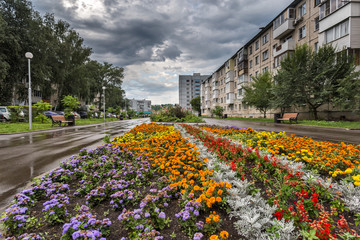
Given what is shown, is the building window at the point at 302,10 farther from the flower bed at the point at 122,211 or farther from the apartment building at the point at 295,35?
the flower bed at the point at 122,211

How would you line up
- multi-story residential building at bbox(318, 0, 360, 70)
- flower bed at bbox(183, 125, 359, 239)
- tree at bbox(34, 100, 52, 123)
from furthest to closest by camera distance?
tree at bbox(34, 100, 52, 123) < multi-story residential building at bbox(318, 0, 360, 70) < flower bed at bbox(183, 125, 359, 239)

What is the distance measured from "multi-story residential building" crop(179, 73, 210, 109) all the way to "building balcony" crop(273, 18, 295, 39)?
11365cm

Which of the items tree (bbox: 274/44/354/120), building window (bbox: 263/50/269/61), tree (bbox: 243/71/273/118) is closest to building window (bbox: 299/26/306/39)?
tree (bbox: 274/44/354/120)

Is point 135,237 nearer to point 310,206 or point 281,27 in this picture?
point 310,206

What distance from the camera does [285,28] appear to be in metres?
24.9

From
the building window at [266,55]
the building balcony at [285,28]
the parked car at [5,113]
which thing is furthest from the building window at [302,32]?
the parked car at [5,113]

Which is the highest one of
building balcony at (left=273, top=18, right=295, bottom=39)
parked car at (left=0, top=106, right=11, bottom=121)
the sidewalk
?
building balcony at (left=273, top=18, right=295, bottom=39)

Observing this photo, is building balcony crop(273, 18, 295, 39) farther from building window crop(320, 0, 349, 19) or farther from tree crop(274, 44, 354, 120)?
tree crop(274, 44, 354, 120)

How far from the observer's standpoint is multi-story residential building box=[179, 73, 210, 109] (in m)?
141

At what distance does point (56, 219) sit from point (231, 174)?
237cm

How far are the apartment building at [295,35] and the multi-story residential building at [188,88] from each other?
95.8 m

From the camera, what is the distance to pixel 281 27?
2559 cm

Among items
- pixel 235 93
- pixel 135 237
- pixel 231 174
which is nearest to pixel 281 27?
pixel 235 93

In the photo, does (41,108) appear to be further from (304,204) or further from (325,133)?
(325,133)
